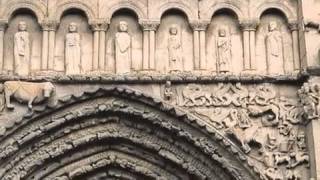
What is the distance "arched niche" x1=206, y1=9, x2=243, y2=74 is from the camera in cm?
1116

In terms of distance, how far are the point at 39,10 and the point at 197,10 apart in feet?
7.21

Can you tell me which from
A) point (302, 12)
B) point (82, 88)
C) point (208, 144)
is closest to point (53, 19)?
point (82, 88)

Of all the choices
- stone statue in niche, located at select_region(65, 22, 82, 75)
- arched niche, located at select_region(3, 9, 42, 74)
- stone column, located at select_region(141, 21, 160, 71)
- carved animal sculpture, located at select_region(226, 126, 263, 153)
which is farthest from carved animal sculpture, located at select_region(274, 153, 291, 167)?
arched niche, located at select_region(3, 9, 42, 74)

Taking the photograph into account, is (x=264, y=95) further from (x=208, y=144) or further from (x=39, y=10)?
(x=39, y=10)

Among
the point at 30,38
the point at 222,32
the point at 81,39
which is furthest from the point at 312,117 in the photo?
the point at 30,38

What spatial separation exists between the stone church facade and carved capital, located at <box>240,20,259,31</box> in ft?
0.05

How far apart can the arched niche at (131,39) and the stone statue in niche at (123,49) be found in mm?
16

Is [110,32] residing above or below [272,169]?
above

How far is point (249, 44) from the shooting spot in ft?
36.8

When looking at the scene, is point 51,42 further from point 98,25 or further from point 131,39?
point 131,39

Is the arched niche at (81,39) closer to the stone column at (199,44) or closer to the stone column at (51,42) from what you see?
the stone column at (51,42)

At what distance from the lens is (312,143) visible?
1051 centimetres

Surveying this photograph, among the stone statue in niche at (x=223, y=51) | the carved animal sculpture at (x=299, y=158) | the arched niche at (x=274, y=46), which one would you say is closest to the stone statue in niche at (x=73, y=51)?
the stone statue in niche at (x=223, y=51)

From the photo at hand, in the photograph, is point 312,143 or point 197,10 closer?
point 312,143
